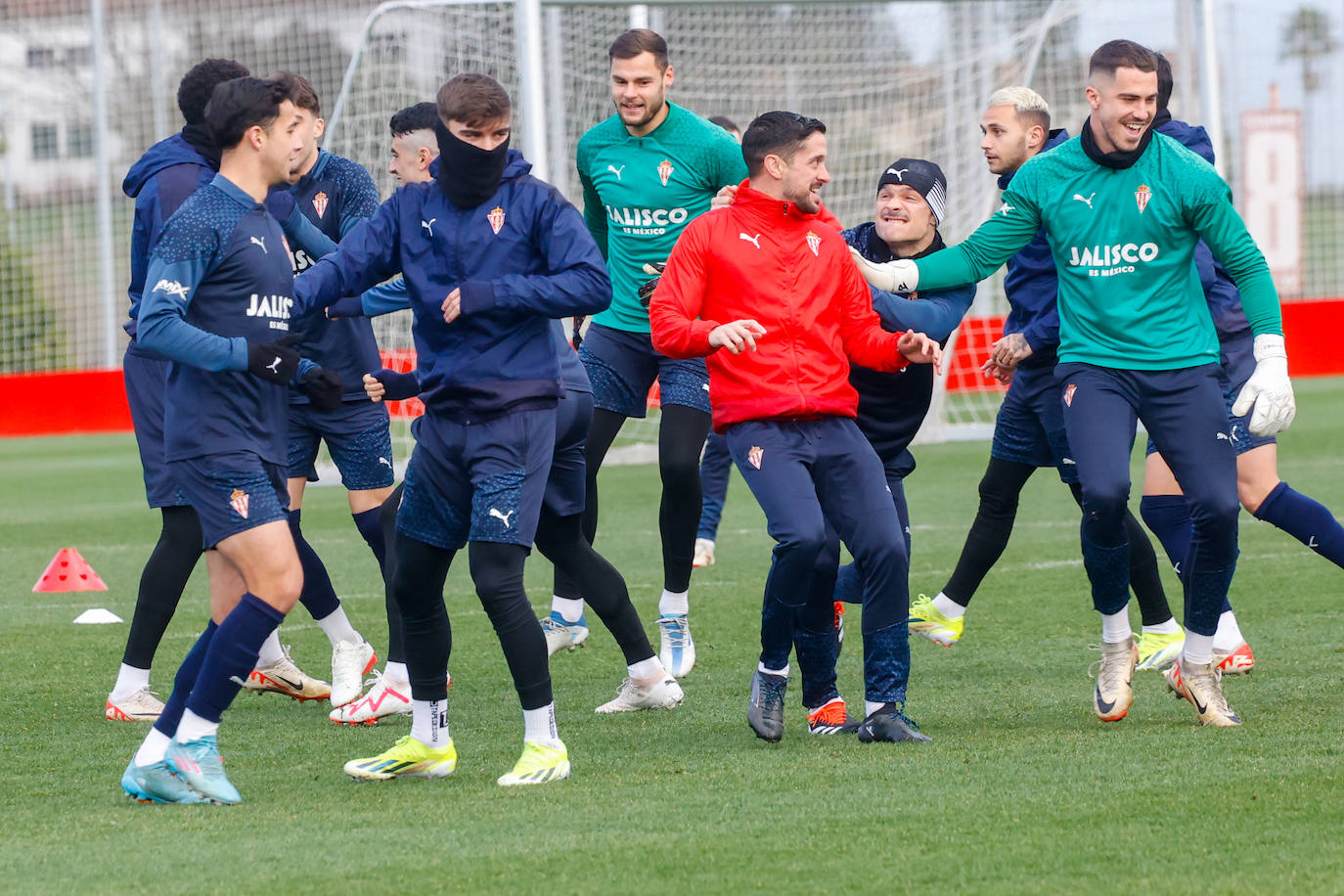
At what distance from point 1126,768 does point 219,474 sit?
2569mm

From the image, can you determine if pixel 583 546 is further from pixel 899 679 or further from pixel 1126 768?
pixel 1126 768

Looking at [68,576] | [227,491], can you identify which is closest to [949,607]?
[227,491]

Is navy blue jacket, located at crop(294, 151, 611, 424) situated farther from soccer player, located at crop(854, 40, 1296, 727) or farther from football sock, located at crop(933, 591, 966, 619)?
football sock, located at crop(933, 591, 966, 619)

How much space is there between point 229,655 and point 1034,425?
3260 millimetres

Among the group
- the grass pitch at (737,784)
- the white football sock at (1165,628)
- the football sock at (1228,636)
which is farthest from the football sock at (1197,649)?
the white football sock at (1165,628)

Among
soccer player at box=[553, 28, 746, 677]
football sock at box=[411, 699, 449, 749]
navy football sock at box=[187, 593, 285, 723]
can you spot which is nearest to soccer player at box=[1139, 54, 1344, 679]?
soccer player at box=[553, 28, 746, 677]

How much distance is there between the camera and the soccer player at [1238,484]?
242 inches

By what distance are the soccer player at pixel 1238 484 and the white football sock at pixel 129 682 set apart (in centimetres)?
355

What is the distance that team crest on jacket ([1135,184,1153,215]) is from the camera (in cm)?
534

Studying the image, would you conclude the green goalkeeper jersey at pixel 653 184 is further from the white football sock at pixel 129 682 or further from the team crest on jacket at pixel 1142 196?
the white football sock at pixel 129 682

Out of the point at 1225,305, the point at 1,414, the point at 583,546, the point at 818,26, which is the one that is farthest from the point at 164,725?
the point at 1,414

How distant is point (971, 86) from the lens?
1616 centimetres

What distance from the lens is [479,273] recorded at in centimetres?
495

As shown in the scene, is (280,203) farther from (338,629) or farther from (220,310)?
(338,629)
